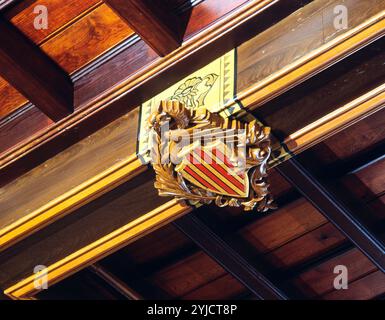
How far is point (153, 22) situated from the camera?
10.6 feet

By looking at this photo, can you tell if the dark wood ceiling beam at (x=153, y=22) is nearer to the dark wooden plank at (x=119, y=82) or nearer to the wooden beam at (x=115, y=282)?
the dark wooden plank at (x=119, y=82)

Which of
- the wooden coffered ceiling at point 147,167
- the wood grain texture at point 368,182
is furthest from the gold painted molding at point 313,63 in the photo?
the wood grain texture at point 368,182

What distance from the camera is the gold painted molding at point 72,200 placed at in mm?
3348

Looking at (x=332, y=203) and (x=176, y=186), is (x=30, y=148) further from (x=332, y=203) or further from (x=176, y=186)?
(x=332, y=203)

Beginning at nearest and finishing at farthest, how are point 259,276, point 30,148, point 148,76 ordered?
point 148,76 < point 30,148 < point 259,276

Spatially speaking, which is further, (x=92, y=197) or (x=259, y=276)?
(x=259, y=276)

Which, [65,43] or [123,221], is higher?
[65,43]

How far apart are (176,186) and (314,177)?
726 mm

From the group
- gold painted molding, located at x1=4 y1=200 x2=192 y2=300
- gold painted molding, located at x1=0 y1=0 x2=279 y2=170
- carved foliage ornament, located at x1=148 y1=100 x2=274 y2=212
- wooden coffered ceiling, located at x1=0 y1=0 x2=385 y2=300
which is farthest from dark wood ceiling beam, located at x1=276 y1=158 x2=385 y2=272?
gold painted molding, located at x1=0 y1=0 x2=279 y2=170

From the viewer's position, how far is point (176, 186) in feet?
10.6

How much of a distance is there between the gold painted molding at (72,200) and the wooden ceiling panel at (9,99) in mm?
453

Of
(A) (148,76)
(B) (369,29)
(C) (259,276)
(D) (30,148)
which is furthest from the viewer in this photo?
(C) (259,276)
